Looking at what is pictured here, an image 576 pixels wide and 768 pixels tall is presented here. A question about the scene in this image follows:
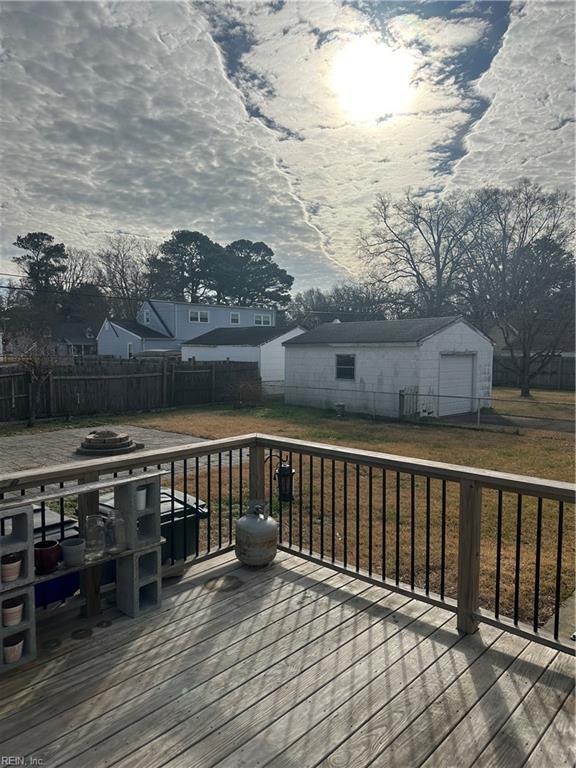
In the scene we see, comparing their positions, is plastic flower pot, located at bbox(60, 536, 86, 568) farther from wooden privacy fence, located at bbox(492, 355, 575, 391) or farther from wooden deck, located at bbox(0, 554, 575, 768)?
wooden privacy fence, located at bbox(492, 355, 575, 391)

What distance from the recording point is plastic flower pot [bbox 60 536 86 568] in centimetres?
231

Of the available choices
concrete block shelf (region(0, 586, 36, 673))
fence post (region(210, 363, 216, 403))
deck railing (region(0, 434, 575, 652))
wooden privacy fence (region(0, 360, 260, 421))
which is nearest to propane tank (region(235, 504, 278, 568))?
deck railing (region(0, 434, 575, 652))

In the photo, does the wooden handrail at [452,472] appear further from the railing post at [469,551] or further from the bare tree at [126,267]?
the bare tree at [126,267]

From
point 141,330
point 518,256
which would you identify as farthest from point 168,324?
point 518,256

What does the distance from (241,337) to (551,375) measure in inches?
680

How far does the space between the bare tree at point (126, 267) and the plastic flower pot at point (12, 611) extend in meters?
37.4

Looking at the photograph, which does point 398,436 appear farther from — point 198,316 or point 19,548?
point 198,316

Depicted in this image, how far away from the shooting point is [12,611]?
2111mm

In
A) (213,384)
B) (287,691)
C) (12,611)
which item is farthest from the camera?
(213,384)

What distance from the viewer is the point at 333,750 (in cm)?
167

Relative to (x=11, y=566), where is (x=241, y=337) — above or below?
above

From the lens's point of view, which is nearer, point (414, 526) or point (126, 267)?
point (414, 526)

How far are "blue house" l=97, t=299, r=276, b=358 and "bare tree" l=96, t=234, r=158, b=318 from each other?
329 inches

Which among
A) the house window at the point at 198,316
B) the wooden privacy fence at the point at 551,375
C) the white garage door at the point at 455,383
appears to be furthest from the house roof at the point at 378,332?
the house window at the point at 198,316
